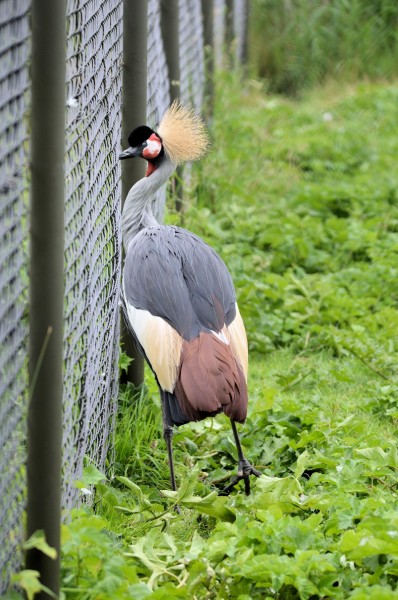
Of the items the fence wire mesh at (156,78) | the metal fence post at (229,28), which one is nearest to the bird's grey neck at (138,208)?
the fence wire mesh at (156,78)

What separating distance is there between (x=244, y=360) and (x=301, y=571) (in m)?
1.00

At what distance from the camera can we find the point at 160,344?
11.7ft

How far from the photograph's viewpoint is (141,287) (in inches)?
148

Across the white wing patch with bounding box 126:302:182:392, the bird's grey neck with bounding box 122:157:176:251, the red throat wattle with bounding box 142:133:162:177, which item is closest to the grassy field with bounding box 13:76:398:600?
the white wing patch with bounding box 126:302:182:392

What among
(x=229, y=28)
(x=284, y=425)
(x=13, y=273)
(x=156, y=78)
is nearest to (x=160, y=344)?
(x=284, y=425)

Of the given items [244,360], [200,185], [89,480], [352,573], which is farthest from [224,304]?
[200,185]

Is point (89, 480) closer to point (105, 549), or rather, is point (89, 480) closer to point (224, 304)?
point (105, 549)

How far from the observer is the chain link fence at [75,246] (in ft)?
7.74

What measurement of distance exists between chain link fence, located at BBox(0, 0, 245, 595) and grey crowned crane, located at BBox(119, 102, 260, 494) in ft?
0.35

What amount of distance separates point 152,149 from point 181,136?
22cm

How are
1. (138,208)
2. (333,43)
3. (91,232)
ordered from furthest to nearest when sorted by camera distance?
1. (333,43)
2. (138,208)
3. (91,232)

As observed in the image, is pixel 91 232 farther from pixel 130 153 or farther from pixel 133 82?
pixel 133 82

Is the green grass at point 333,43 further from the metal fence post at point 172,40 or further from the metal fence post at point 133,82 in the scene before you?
the metal fence post at point 133,82

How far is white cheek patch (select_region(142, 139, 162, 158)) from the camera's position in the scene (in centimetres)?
414
